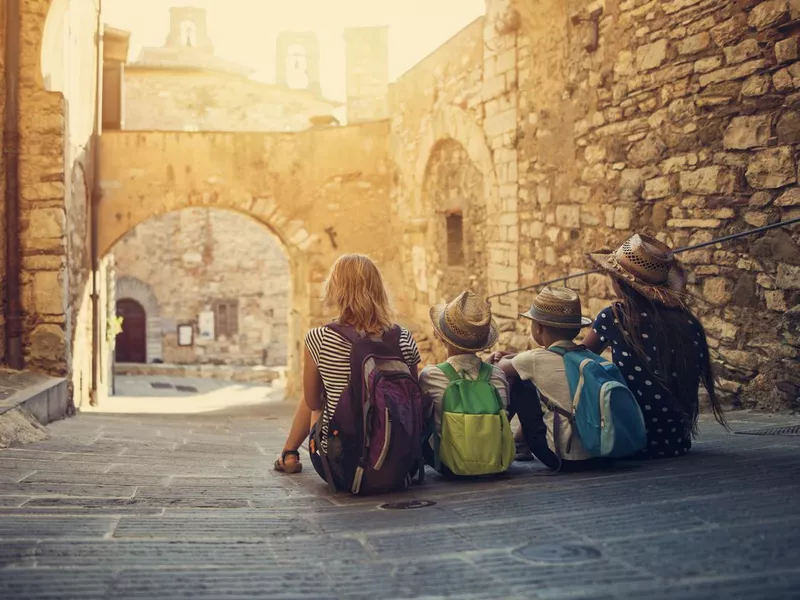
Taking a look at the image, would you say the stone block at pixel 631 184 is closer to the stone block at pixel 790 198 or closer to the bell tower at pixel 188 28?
the stone block at pixel 790 198

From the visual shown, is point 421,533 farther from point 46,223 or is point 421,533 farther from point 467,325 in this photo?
point 46,223

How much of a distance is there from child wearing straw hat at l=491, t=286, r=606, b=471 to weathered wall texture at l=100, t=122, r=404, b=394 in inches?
310

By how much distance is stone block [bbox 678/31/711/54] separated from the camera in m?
5.53

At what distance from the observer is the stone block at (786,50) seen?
16.0 feet

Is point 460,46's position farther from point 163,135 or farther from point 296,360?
point 296,360

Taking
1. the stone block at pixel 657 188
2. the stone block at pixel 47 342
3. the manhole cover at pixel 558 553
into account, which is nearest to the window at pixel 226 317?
the stone block at pixel 47 342

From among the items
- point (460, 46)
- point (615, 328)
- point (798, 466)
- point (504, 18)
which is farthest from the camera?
point (460, 46)

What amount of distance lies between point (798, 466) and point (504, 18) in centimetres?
573

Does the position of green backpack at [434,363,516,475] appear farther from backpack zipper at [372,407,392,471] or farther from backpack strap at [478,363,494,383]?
backpack zipper at [372,407,392,471]

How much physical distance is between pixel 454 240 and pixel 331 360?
690cm

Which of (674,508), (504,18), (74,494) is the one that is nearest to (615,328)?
(674,508)

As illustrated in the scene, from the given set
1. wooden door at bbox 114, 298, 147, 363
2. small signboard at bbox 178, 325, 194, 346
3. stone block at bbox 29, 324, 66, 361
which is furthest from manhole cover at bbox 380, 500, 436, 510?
wooden door at bbox 114, 298, 147, 363

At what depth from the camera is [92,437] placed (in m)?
5.89

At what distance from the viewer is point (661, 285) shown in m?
4.04
